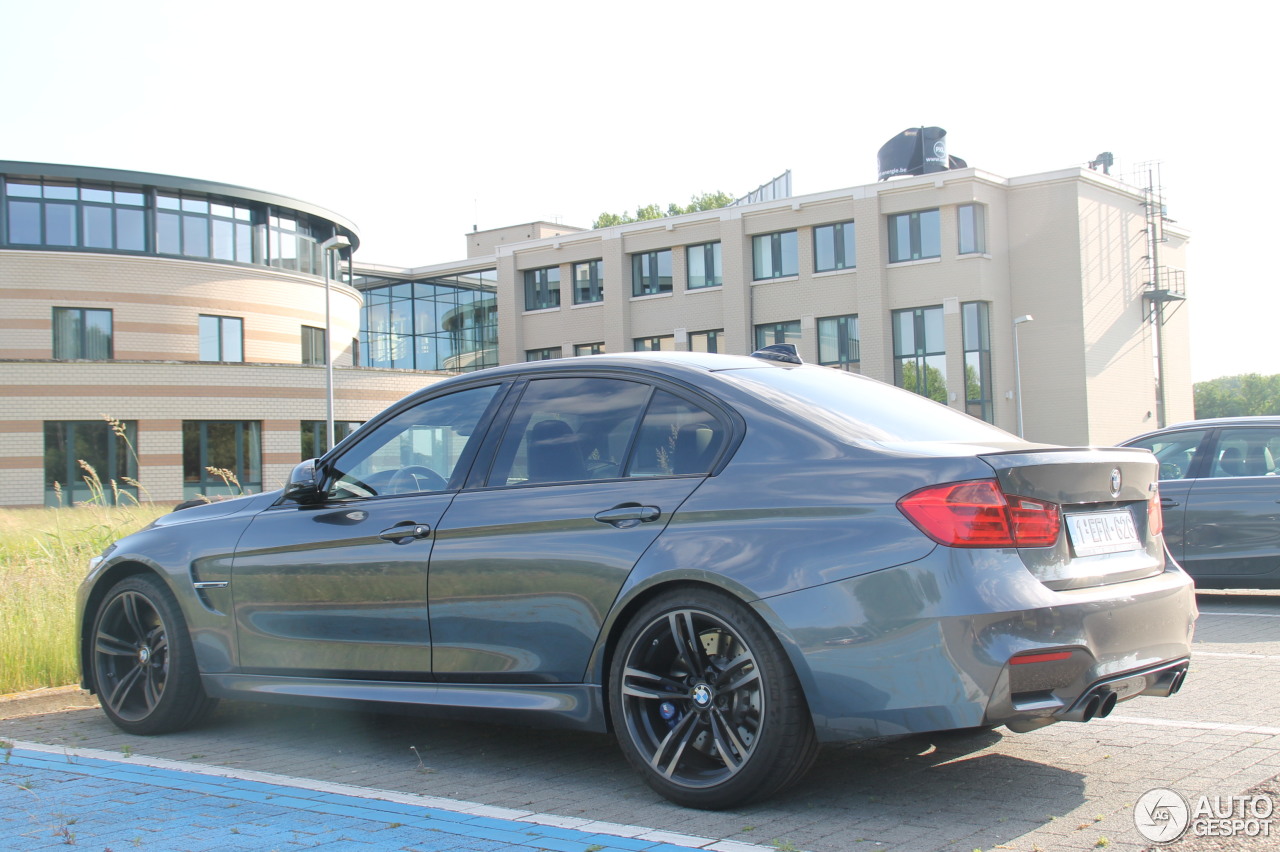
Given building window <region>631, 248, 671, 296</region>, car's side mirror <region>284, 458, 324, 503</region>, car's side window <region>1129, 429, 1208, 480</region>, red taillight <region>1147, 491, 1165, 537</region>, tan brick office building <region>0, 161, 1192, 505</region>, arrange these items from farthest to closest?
building window <region>631, 248, 671, 296</region>
tan brick office building <region>0, 161, 1192, 505</region>
car's side window <region>1129, 429, 1208, 480</region>
car's side mirror <region>284, 458, 324, 503</region>
red taillight <region>1147, 491, 1165, 537</region>

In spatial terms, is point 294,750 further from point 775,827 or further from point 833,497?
point 833,497

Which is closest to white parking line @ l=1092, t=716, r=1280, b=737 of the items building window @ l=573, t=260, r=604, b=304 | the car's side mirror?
the car's side mirror

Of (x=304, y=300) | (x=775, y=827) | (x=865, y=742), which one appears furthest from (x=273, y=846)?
(x=304, y=300)

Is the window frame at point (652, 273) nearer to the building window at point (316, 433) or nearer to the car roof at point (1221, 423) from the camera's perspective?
the building window at point (316, 433)

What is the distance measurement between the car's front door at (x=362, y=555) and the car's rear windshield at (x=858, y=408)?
125 centimetres

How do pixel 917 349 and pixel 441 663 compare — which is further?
pixel 917 349

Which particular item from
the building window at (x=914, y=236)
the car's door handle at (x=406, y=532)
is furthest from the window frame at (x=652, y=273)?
the car's door handle at (x=406, y=532)

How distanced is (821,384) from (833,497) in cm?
94

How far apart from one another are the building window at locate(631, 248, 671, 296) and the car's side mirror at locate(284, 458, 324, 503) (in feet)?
149

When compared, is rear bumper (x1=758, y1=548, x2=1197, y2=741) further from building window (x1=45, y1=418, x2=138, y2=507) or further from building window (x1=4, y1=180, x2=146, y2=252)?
building window (x1=4, y1=180, x2=146, y2=252)

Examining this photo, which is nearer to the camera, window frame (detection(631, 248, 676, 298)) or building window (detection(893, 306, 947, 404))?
building window (detection(893, 306, 947, 404))

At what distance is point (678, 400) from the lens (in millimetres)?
4410

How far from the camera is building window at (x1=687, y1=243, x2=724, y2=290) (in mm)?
48781

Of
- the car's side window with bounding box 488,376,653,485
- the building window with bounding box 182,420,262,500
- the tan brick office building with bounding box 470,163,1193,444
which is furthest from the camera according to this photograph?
the tan brick office building with bounding box 470,163,1193,444
